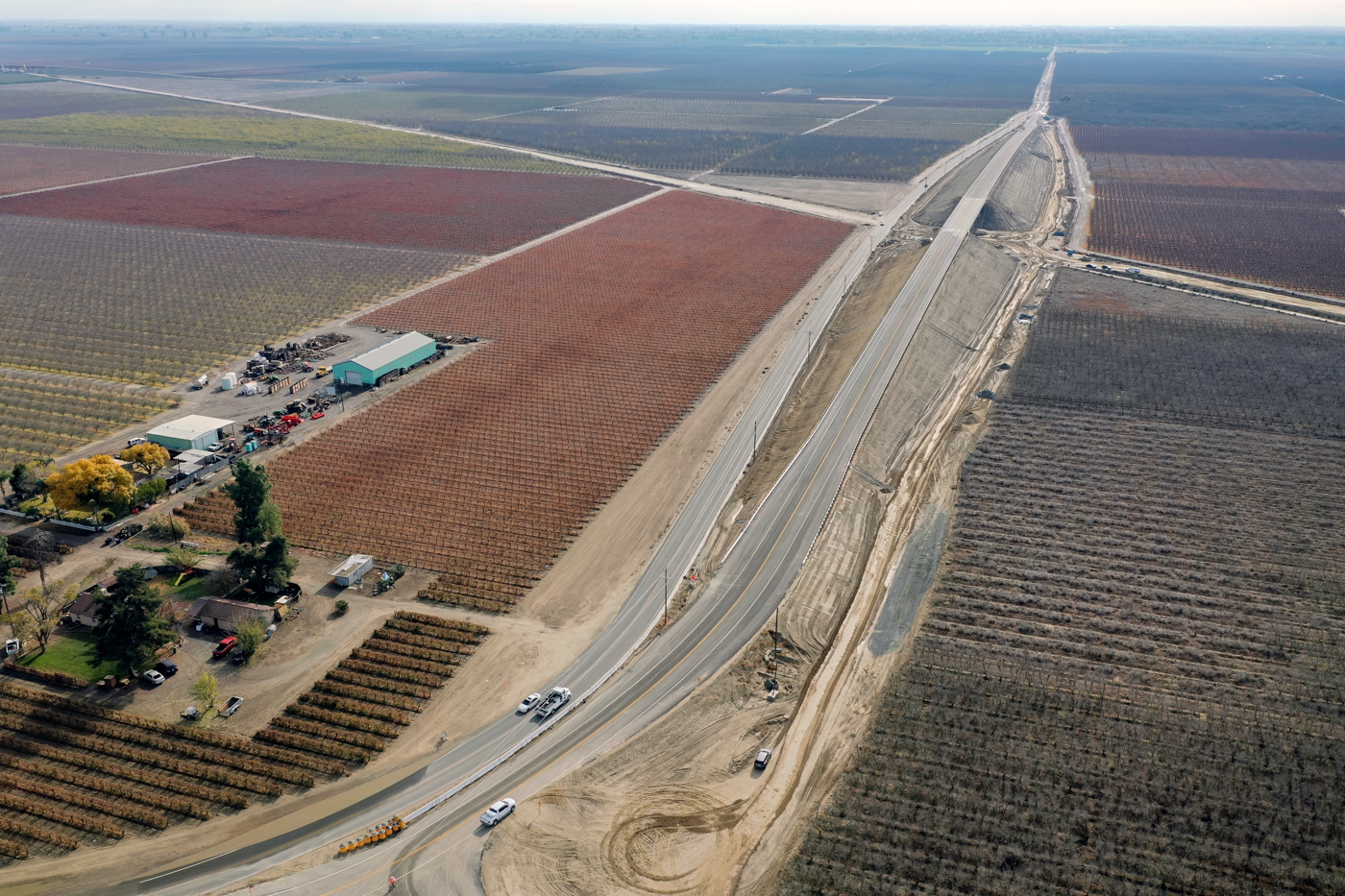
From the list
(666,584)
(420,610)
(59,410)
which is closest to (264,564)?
(420,610)

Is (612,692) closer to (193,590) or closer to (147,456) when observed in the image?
(193,590)

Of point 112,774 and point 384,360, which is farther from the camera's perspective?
point 384,360

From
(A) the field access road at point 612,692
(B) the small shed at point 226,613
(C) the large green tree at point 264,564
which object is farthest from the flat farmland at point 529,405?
(B) the small shed at point 226,613

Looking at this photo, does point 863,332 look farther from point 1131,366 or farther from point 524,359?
point 524,359

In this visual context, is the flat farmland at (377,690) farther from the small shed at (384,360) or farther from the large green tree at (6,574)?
the small shed at (384,360)

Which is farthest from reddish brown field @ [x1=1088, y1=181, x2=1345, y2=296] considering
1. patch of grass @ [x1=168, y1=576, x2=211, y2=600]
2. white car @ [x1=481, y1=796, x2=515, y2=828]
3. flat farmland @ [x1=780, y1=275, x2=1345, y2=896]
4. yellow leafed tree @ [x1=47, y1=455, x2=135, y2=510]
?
yellow leafed tree @ [x1=47, y1=455, x2=135, y2=510]
